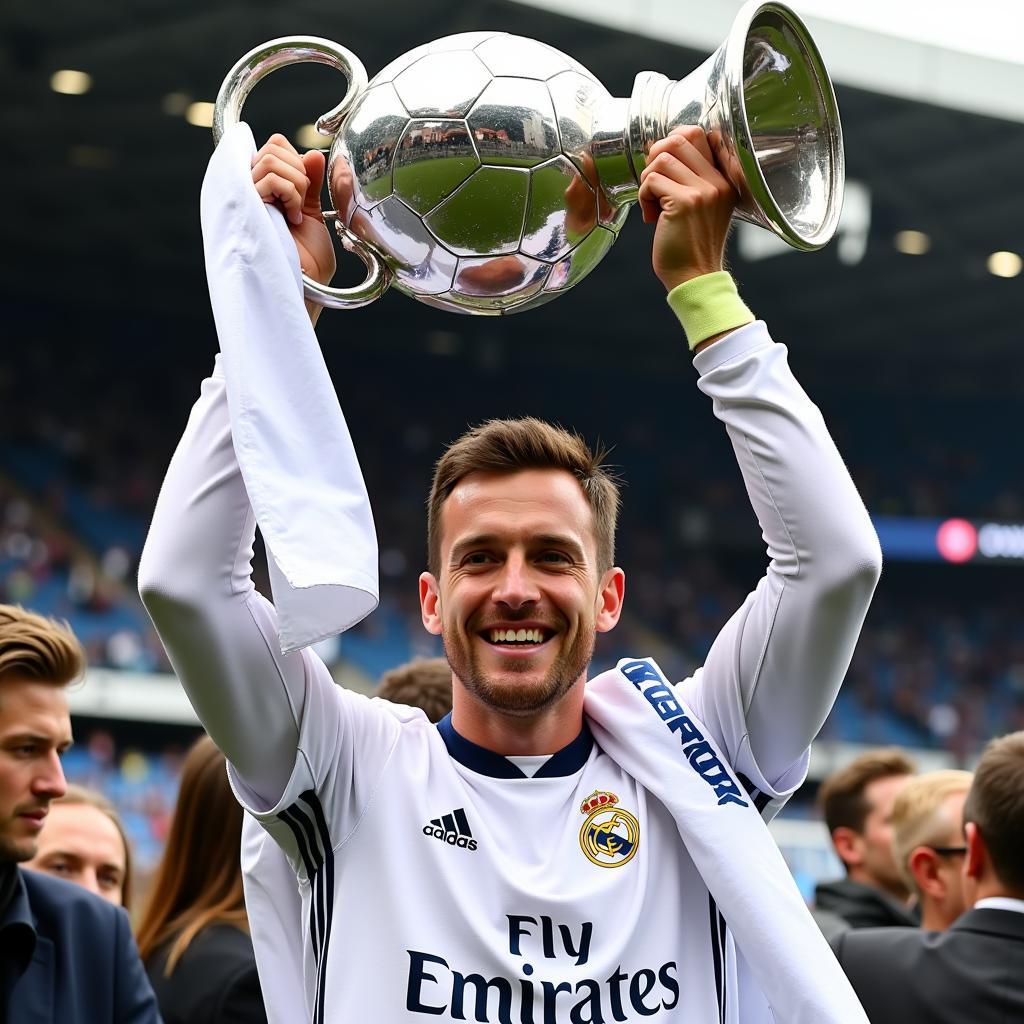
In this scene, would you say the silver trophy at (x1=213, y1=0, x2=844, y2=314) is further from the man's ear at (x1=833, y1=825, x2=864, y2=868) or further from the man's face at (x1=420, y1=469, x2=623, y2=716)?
the man's ear at (x1=833, y1=825, x2=864, y2=868)

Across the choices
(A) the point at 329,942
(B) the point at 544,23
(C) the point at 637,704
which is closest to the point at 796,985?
(C) the point at 637,704

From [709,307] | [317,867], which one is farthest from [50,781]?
[709,307]

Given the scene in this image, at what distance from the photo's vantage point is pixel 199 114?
17141 mm

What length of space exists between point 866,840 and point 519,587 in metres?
2.46

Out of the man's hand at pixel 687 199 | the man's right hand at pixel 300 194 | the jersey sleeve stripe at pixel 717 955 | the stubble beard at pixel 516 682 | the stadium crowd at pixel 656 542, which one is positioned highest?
the stadium crowd at pixel 656 542

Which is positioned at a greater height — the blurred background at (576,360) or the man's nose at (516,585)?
the blurred background at (576,360)

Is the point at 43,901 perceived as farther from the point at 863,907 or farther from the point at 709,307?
the point at 863,907

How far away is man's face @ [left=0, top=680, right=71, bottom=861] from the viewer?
2.50 metres

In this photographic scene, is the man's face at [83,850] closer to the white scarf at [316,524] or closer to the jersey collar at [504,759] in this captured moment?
the jersey collar at [504,759]

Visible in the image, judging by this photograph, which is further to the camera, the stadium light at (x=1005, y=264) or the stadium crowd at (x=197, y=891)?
the stadium light at (x=1005, y=264)

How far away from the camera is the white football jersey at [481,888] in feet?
6.28

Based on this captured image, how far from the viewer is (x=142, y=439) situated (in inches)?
872

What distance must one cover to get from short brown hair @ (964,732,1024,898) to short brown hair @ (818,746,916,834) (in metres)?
1.47

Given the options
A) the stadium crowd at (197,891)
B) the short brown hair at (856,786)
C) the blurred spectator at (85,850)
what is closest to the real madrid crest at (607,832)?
the stadium crowd at (197,891)
